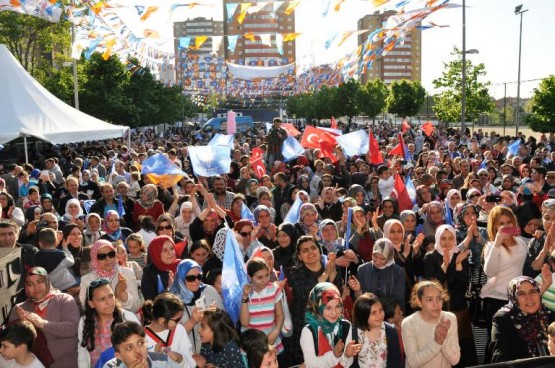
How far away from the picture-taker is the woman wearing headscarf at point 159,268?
19.1 feet

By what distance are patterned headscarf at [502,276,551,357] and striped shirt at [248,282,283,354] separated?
181cm

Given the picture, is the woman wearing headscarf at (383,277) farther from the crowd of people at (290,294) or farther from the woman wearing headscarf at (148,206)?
the woman wearing headscarf at (148,206)

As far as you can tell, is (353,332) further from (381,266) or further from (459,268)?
(459,268)

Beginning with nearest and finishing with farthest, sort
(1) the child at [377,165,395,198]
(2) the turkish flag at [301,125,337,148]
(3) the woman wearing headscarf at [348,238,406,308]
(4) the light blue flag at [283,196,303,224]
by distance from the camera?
(3) the woman wearing headscarf at [348,238,406,308] < (4) the light blue flag at [283,196,303,224] < (1) the child at [377,165,395,198] < (2) the turkish flag at [301,125,337,148]

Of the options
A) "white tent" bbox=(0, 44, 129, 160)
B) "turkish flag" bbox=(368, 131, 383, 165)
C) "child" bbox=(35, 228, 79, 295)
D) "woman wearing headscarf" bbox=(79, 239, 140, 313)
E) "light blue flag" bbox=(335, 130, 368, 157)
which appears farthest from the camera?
"white tent" bbox=(0, 44, 129, 160)

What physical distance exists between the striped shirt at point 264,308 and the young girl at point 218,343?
63cm

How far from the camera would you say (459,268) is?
620 cm

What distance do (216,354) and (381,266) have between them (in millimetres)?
1924

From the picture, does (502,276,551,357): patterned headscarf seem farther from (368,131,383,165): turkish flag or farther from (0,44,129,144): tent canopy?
(0,44,129,144): tent canopy

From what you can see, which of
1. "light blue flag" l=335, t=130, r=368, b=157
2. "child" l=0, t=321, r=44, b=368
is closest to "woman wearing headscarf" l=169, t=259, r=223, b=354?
"child" l=0, t=321, r=44, b=368

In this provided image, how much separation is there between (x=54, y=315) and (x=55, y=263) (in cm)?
139

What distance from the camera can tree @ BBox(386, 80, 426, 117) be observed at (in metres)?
63.1

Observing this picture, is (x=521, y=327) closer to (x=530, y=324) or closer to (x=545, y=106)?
(x=530, y=324)

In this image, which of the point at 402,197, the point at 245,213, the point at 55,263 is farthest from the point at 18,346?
the point at 402,197
